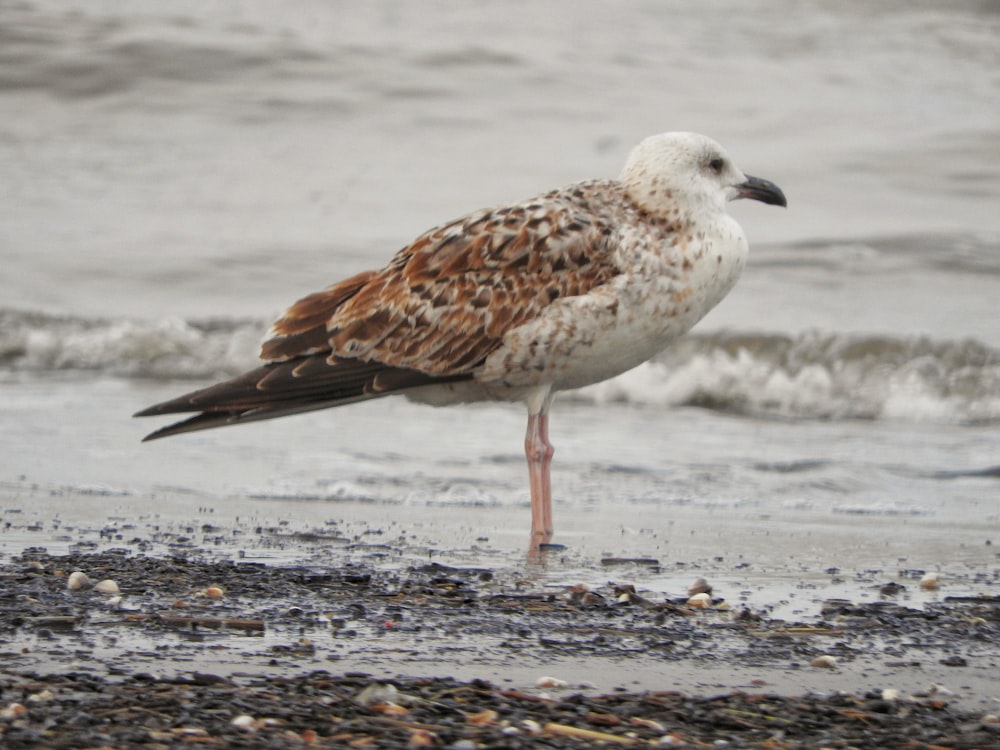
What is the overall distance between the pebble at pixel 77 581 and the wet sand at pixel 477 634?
0.06ft

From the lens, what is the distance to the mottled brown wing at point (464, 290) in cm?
619

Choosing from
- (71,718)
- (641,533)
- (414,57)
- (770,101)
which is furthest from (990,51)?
(71,718)

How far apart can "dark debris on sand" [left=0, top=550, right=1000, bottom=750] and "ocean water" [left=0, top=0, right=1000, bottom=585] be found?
3.59ft

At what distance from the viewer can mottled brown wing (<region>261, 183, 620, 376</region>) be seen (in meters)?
6.19

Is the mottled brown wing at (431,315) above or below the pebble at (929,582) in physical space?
above

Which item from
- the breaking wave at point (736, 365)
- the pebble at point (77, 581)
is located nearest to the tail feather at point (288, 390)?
the pebble at point (77, 581)

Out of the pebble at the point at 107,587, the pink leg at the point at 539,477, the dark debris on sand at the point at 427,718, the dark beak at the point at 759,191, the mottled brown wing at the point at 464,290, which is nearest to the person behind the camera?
the dark debris on sand at the point at 427,718

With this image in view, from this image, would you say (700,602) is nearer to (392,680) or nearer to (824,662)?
(824,662)

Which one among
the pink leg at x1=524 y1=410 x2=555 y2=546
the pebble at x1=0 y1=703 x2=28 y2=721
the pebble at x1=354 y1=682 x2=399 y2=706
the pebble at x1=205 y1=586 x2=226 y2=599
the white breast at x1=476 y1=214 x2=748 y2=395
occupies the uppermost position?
the white breast at x1=476 y1=214 x2=748 y2=395

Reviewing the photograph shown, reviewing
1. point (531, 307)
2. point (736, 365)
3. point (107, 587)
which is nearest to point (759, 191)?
point (531, 307)

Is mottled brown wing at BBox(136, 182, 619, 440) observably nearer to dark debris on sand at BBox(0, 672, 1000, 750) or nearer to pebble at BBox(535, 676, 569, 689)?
pebble at BBox(535, 676, 569, 689)

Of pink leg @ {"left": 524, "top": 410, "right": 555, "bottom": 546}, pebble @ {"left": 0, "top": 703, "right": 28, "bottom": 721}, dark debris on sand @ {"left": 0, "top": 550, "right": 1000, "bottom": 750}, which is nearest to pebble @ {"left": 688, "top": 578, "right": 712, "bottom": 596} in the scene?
dark debris on sand @ {"left": 0, "top": 550, "right": 1000, "bottom": 750}

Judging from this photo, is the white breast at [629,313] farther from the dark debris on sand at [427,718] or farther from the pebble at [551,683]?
the dark debris on sand at [427,718]

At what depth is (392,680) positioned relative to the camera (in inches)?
155
